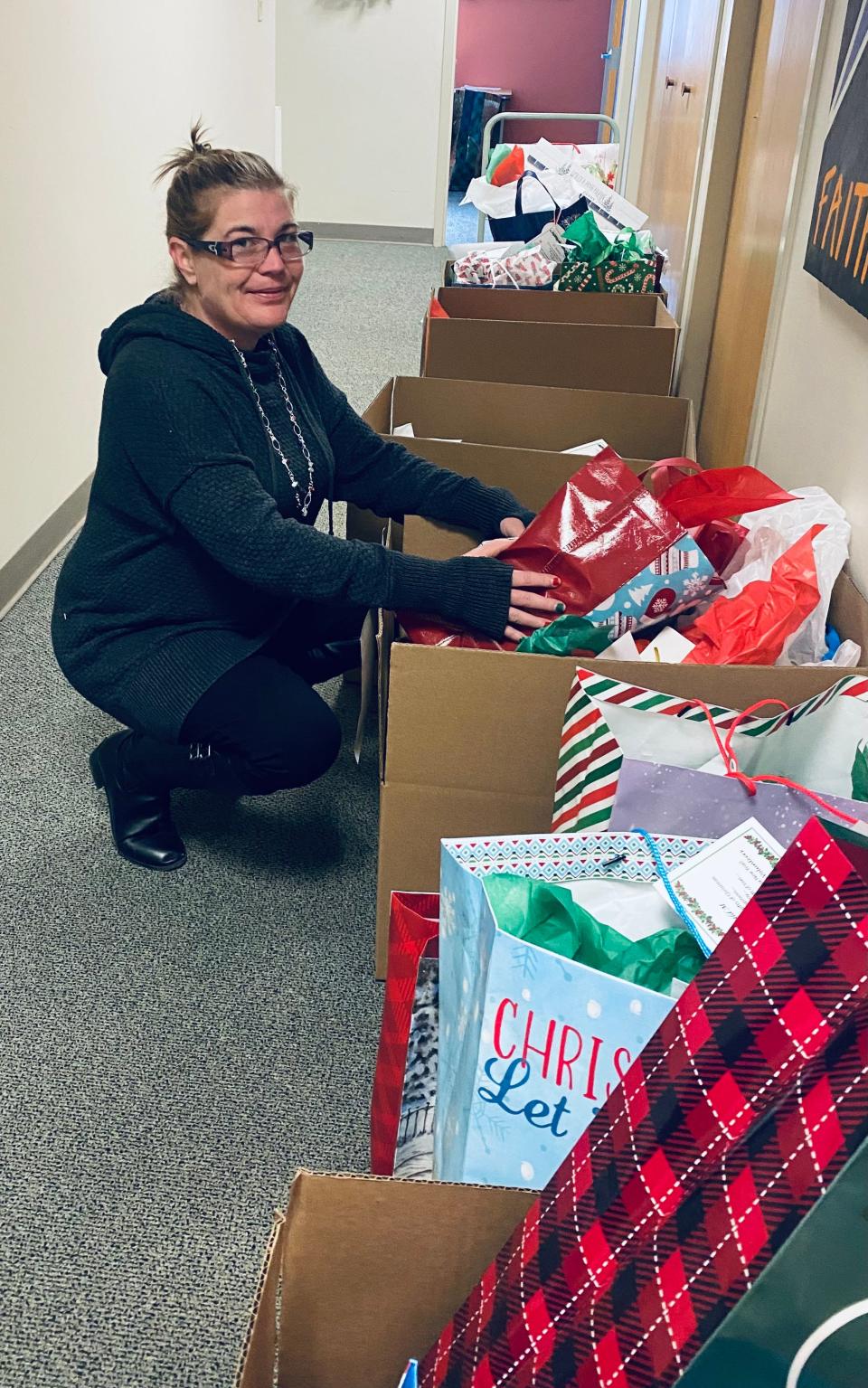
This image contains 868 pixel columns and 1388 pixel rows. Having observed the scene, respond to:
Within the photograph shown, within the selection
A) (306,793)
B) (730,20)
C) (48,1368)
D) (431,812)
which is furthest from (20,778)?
(730,20)

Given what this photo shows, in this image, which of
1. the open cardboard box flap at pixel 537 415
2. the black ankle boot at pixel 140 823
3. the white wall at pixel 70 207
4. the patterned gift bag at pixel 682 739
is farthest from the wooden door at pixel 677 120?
the patterned gift bag at pixel 682 739

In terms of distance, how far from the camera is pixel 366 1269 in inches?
29.3

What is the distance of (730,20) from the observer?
2551 millimetres

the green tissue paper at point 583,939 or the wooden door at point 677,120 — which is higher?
the wooden door at point 677,120

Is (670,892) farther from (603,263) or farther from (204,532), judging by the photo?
(603,263)

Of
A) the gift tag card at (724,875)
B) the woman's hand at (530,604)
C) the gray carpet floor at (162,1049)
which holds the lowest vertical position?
the gray carpet floor at (162,1049)

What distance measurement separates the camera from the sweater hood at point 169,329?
5.03 ft

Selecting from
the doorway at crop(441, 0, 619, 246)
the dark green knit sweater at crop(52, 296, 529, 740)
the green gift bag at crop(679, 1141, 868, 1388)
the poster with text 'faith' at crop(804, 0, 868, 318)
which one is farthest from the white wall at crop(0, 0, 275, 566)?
the doorway at crop(441, 0, 619, 246)

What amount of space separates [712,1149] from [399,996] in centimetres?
56

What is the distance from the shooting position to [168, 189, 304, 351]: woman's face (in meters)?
1.53

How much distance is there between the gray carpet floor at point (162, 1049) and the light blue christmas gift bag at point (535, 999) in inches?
16.0

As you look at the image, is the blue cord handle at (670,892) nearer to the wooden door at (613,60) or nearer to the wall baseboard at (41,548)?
the wall baseboard at (41,548)

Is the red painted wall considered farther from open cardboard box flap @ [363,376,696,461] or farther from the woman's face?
the woman's face

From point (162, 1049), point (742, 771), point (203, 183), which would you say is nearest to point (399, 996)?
point (742, 771)
